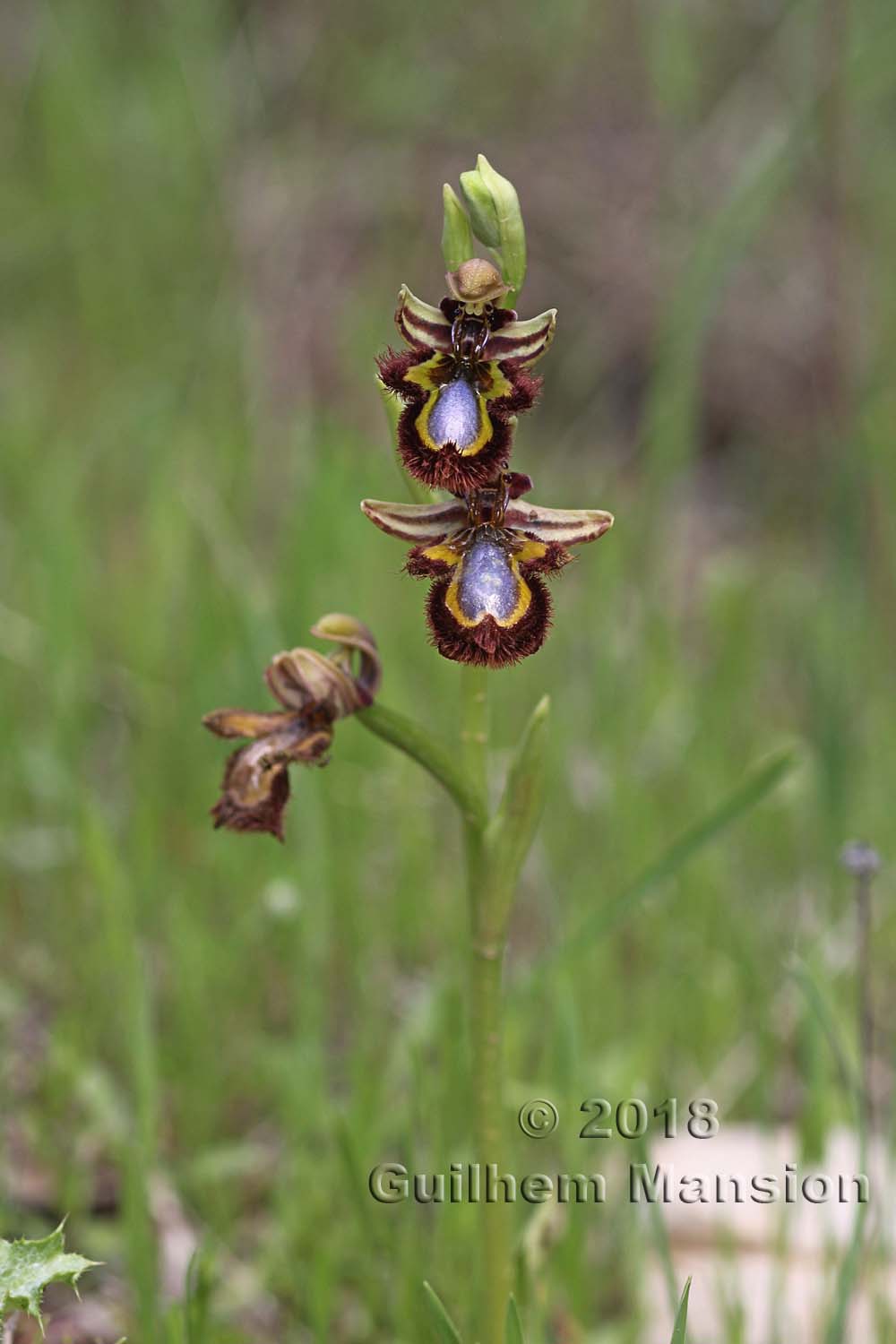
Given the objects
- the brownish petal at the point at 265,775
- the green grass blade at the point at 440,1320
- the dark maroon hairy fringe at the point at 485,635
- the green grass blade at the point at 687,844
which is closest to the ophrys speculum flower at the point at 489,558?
the dark maroon hairy fringe at the point at 485,635

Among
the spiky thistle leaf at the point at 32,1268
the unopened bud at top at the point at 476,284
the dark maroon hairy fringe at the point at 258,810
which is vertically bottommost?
the spiky thistle leaf at the point at 32,1268

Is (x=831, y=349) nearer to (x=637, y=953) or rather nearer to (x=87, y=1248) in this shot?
(x=637, y=953)

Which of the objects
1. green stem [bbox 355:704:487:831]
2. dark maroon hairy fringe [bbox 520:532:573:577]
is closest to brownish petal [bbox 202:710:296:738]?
green stem [bbox 355:704:487:831]

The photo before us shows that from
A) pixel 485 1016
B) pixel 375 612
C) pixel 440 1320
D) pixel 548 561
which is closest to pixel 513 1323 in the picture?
pixel 440 1320

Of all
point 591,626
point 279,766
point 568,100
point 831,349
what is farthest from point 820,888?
point 568,100

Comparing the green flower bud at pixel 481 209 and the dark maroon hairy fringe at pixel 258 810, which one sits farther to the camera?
the dark maroon hairy fringe at pixel 258 810

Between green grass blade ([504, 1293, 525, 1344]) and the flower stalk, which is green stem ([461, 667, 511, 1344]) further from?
green grass blade ([504, 1293, 525, 1344])

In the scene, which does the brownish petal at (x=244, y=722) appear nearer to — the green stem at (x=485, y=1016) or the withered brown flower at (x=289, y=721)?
the withered brown flower at (x=289, y=721)
